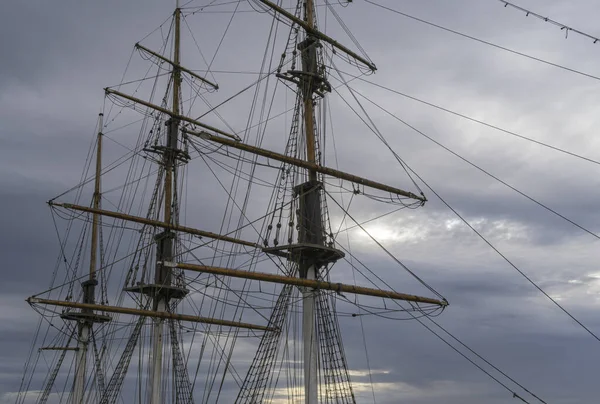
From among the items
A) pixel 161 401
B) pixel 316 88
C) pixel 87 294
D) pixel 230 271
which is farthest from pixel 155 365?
pixel 316 88

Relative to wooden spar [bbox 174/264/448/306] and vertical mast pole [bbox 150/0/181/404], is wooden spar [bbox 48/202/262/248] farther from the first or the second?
wooden spar [bbox 174/264/448/306]

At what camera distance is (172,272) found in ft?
123

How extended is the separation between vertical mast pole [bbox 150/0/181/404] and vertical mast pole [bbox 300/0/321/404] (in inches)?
367

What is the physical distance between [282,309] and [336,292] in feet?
6.85

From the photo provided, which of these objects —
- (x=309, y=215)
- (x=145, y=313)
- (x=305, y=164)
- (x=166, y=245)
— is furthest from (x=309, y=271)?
(x=166, y=245)

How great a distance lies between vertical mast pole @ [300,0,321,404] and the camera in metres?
22.5

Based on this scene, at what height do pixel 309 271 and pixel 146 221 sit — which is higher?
pixel 146 221

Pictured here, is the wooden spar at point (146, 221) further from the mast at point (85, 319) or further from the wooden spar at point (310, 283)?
the wooden spar at point (310, 283)

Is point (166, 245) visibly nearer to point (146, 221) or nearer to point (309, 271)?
point (146, 221)

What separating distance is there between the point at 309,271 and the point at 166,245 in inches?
586

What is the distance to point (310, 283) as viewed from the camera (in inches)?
931

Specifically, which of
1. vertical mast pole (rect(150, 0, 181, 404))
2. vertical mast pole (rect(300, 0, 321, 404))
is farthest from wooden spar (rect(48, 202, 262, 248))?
vertical mast pole (rect(300, 0, 321, 404))

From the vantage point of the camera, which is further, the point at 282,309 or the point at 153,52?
the point at 153,52

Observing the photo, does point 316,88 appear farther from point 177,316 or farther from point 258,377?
point 177,316
